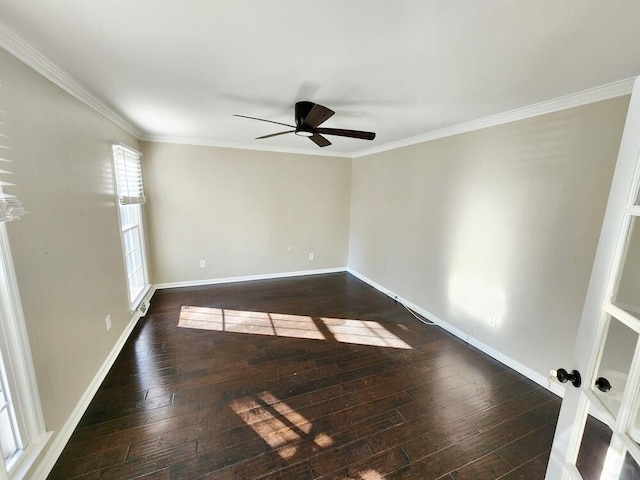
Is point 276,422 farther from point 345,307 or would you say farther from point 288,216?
point 288,216

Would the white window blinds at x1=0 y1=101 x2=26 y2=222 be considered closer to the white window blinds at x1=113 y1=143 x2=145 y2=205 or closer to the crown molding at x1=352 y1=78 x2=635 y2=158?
the white window blinds at x1=113 y1=143 x2=145 y2=205

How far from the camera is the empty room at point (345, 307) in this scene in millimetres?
1133

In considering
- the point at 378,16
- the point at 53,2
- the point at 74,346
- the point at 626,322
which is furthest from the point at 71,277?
the point at 626,322

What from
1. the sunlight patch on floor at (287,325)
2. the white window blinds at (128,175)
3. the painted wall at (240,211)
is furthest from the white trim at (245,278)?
the white window blinds at (128,175)

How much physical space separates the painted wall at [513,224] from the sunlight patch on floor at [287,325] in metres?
0.88

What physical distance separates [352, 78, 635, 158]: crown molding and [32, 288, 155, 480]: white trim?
160 inches

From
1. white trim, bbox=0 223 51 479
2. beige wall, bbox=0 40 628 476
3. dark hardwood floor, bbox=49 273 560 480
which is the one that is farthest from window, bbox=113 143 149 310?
white trim, bbox=0 223 51 479

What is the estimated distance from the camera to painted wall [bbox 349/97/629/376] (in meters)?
1.95

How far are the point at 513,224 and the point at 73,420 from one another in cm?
370

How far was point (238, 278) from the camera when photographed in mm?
4656

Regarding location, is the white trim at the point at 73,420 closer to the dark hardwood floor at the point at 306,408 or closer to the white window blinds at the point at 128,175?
the dark hardwood floor at the point at 306,408

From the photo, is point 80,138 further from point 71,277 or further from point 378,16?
point 378,16

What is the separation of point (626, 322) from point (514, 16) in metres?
1.26

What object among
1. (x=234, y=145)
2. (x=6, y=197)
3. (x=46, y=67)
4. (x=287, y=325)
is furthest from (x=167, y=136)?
(x=287, y=325)
